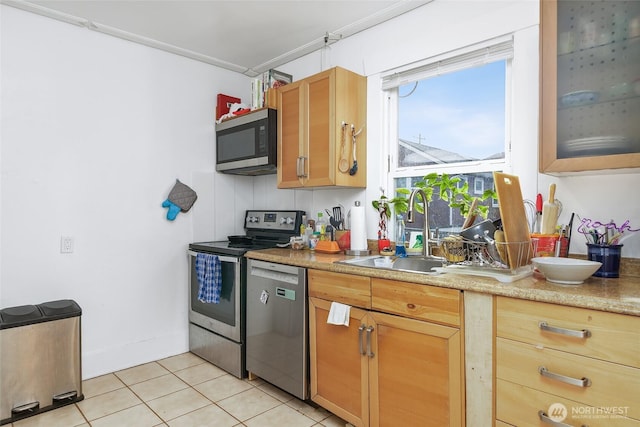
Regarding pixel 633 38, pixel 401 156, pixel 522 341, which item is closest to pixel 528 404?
pixel 522 341

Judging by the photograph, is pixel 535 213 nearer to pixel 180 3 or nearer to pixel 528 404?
pixel 528 404

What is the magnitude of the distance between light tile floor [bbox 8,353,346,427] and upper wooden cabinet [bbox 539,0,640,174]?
1.77 m

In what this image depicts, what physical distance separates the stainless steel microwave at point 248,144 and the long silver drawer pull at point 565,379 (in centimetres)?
214

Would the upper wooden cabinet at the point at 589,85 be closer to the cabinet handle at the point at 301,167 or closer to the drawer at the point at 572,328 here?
the drawer at the point at 572,328

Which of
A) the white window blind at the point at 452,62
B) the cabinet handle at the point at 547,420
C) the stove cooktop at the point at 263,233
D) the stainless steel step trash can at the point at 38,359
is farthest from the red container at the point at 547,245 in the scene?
the stainless steel step trash can at the point at 38,359

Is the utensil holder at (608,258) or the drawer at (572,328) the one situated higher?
the utensil holder at (608,258)

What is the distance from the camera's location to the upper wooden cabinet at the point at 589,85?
4.58 ft

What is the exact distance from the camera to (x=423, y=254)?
6.98 feet

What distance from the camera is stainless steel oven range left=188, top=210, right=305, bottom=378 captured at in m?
2.57

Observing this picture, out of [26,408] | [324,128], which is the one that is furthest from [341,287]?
[26,408]

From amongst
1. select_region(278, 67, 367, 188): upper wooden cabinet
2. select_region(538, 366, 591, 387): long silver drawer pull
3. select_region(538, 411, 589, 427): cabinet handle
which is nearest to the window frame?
select_region(278, 67, 367, 188): upper wooden cabinet

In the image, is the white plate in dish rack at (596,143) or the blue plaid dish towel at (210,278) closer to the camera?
the white plate in dish rack at (596,143)

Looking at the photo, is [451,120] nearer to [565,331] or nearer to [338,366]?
[565,331]

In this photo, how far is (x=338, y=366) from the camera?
1964mm
